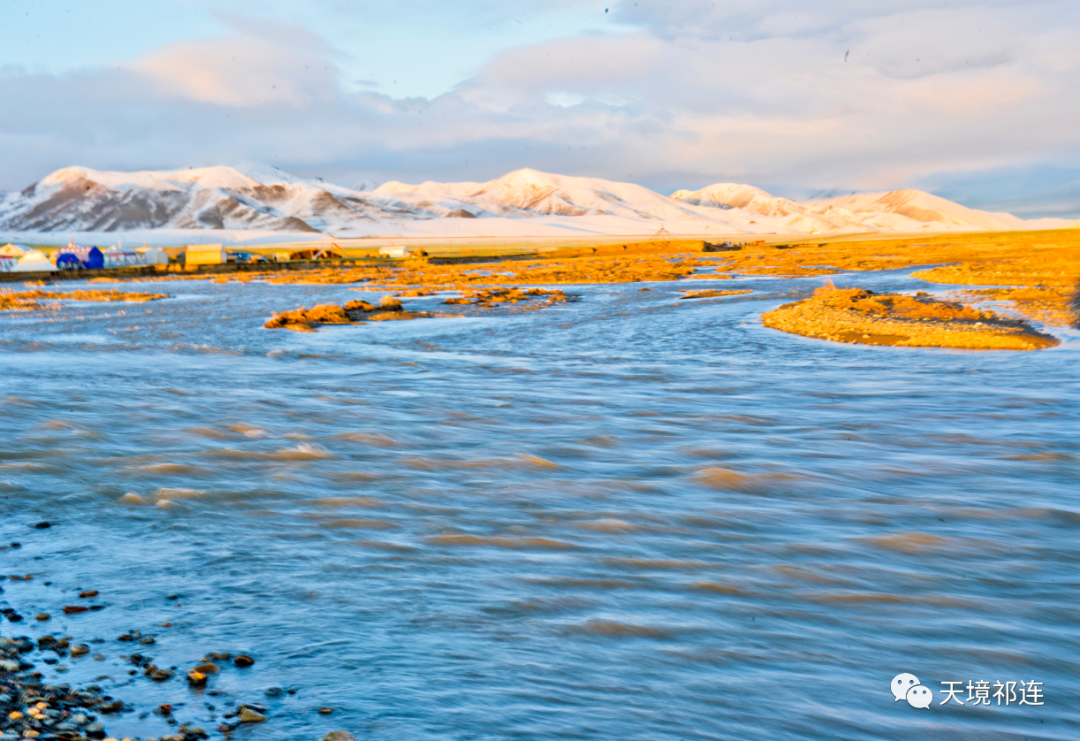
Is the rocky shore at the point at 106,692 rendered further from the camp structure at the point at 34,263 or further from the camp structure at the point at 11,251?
the camp structure at the point at 11,251

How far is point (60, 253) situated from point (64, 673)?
89.2 metres

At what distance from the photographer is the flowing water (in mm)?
4844

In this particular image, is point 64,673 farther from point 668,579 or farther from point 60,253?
point 60,253

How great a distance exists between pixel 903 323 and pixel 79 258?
82.5 meters

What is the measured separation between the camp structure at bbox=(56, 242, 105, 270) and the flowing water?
7487cm

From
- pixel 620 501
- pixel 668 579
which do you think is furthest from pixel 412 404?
pixel 668 579

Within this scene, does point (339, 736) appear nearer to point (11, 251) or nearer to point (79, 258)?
point (79, 258)

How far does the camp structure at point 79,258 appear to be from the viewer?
80.2 meters

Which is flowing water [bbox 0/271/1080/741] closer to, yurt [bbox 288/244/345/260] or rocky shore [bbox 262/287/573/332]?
rocky shore [bbox 262/287/573/332]

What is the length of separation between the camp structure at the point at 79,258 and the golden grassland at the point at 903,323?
76.5m

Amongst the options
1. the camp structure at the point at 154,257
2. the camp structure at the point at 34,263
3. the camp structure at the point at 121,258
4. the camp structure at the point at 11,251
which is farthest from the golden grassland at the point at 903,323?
the camp structure at the point at 154,257

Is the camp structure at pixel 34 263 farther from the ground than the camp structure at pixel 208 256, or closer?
closer

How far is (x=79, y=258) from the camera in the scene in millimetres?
81688

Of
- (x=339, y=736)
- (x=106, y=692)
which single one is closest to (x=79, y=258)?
(x=106, y=692)
